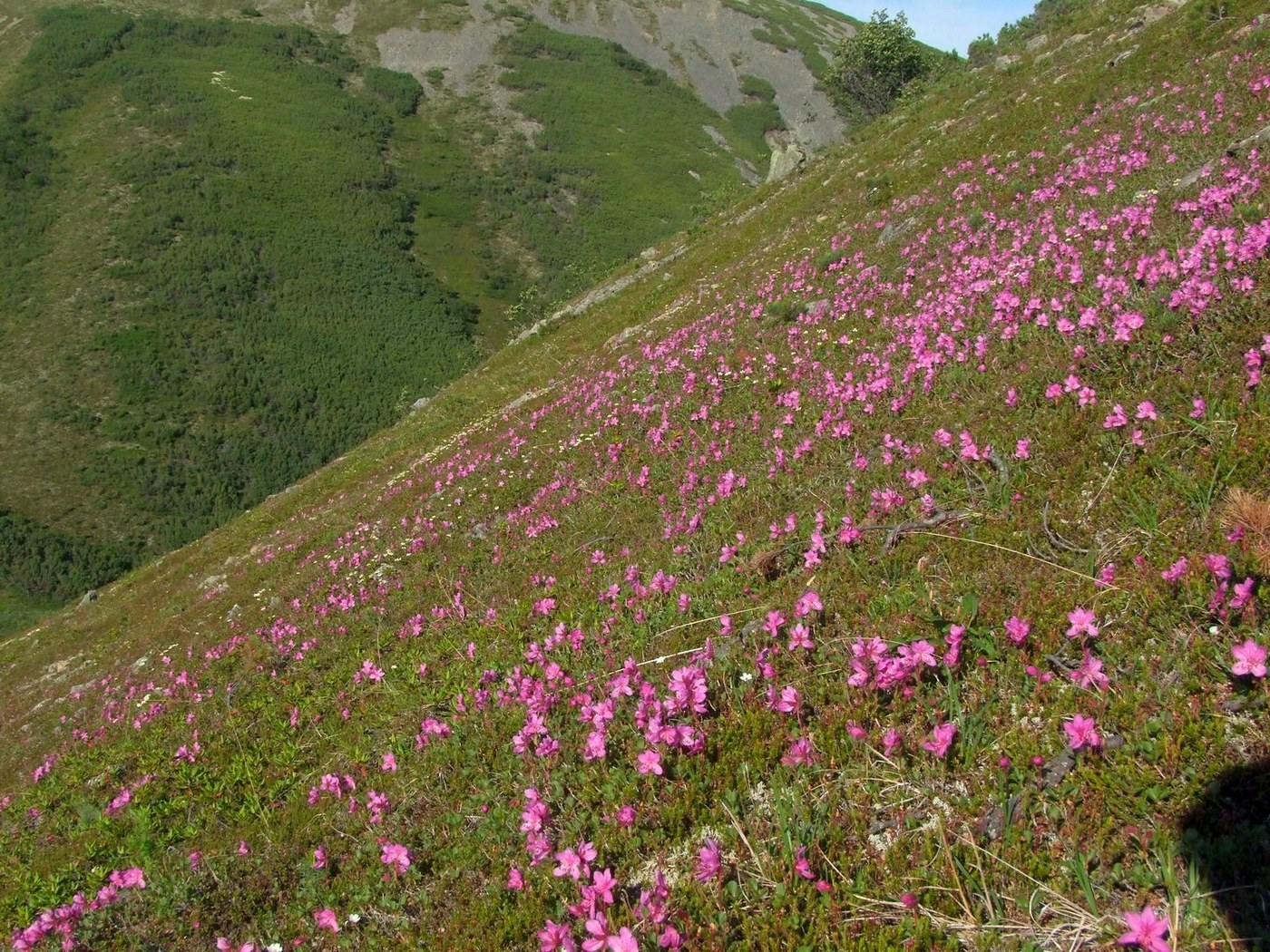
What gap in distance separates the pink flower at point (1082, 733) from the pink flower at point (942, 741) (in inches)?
21.6

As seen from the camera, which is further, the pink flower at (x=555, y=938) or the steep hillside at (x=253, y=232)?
the steep hillside at (x=253, y=232)

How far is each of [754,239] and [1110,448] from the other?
24.8 m

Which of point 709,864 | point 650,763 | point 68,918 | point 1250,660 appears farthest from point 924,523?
point 68,918

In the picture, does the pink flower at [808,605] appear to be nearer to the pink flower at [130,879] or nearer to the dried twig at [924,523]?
the dried twig at [924,523]

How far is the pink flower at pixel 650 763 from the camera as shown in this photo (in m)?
4.67

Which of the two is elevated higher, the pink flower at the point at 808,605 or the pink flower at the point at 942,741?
the pink flower at the point at 808,605

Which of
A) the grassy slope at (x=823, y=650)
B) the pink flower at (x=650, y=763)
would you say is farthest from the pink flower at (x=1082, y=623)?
the pink flower at (x=650, y=763)

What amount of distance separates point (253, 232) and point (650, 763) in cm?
15092

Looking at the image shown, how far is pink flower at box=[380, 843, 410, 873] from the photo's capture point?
5.13 meters

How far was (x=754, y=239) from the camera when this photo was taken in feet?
94.0

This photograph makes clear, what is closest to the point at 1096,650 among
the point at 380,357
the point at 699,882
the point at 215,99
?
the point at 699,882

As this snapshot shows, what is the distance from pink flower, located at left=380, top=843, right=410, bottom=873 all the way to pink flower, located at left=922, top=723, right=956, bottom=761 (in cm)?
359

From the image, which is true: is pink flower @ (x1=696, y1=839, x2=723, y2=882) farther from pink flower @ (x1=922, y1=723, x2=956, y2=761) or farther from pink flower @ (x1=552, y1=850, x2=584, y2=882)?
pink flower @ (x1=922, y1=723, x2=956, y2=761)

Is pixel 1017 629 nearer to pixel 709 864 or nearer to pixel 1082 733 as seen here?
pixel 1082 733
